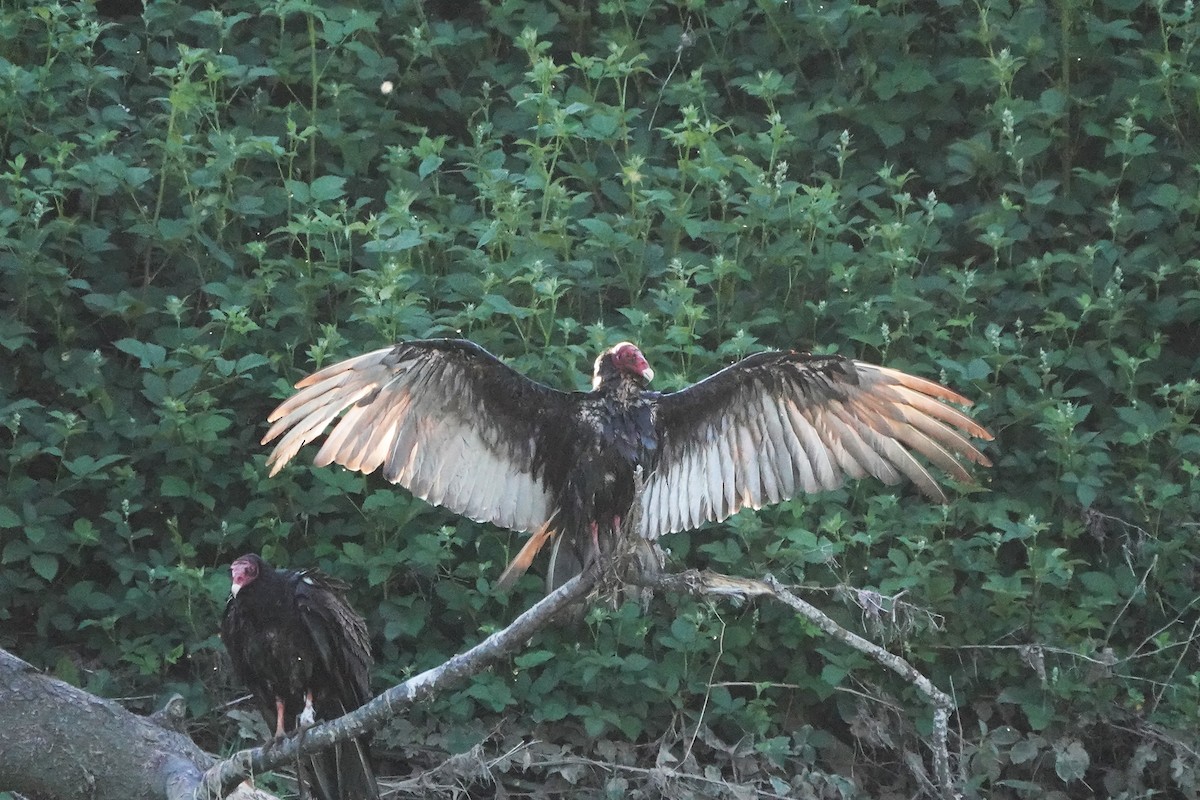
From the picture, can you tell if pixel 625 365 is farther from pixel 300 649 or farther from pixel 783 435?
pixel 300 649

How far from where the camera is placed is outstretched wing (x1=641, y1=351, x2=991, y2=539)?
4.02m

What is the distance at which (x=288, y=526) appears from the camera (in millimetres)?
4488

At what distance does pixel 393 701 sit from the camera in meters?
3.19

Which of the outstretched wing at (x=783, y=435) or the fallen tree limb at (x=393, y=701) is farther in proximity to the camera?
the outstretched wing at (x=783, y=435)

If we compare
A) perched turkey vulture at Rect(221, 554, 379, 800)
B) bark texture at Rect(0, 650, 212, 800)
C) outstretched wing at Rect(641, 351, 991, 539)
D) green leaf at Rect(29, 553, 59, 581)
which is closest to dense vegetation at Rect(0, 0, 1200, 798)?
green leaf at Rect(29, 553, 59, 581)

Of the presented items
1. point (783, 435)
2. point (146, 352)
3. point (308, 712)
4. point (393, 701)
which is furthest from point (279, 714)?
point (783, 435)

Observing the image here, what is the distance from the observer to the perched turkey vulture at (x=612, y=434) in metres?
3.86

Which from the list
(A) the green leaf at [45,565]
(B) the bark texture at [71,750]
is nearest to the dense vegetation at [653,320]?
(A) the green leaf at [45,565]

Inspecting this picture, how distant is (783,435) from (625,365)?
1.71 feet

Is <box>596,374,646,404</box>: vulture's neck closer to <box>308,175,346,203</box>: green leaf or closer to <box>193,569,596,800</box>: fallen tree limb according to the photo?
<box>193,569,596,800</box>: fallen tree limb

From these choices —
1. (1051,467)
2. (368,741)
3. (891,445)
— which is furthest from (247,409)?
(1051,467)

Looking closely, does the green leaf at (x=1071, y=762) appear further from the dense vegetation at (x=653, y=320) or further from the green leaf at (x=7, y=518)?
the green leaf at (x=7, y=518)

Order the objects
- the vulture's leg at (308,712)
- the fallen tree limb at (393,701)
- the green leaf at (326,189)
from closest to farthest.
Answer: the fallen tree limb at (393,701) → the vulture's leg at (308,712) → the green leaf at (326,189)

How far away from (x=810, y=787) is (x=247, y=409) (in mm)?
2060
